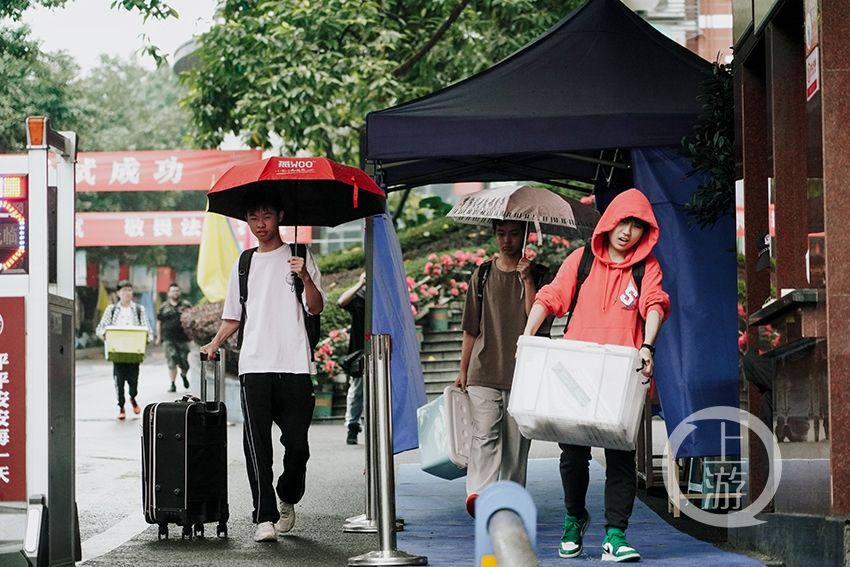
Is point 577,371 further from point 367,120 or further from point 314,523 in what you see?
point 314,523

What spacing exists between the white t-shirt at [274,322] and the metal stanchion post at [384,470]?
94 centimetres

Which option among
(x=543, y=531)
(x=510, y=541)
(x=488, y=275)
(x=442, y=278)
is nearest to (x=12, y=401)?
(x=488, y=275)

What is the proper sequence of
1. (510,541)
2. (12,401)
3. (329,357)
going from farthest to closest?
(329,357)
(12,401)
(510,541)

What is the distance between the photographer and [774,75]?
278 inches

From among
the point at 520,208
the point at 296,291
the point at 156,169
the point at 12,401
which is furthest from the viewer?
the point at 156,169

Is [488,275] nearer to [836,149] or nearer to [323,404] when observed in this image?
[836,149]

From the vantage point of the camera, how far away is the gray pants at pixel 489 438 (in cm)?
819

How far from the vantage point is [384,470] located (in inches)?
273

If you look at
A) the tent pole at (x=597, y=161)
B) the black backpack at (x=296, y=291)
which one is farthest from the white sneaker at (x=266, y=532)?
the tent pole at (x=597, y=161)

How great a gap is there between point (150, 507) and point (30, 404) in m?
2.02

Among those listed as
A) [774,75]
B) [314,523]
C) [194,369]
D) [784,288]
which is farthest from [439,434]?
[194,369]

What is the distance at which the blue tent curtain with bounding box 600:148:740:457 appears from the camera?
26.7ft

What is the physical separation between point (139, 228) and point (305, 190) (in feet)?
83.5

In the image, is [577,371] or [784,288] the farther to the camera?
[784,288]
